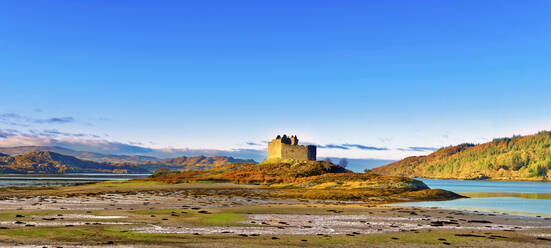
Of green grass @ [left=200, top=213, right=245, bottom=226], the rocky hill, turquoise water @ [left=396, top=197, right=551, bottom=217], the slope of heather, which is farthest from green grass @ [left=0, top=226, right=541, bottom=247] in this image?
the slope of heather

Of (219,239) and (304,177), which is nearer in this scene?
(219,239)

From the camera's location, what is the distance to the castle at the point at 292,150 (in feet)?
411

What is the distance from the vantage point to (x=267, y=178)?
314 feet

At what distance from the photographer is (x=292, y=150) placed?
413ft

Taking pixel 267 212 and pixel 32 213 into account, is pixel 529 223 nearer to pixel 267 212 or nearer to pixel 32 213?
pixel 267 212

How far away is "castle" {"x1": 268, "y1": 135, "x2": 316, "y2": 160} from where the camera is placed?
4934 inches

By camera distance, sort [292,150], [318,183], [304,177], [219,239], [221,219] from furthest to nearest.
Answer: [292,150] → [304,177] → [318,183] → [221,219] → [219,239]

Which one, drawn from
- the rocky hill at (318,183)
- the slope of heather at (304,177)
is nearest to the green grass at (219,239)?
the rocky hill at (318,183)

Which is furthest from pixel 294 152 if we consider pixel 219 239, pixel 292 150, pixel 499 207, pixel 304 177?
pixel 219 239

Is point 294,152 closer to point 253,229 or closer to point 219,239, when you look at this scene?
point 253,229

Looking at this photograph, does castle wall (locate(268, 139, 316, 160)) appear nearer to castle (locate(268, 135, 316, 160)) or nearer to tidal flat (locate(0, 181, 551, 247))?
castle (locate(268, 135, 316, 160))

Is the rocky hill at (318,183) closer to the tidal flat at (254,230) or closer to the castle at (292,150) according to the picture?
the castle at (292,150)

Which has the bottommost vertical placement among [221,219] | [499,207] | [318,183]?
[499,207]

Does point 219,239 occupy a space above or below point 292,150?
below
